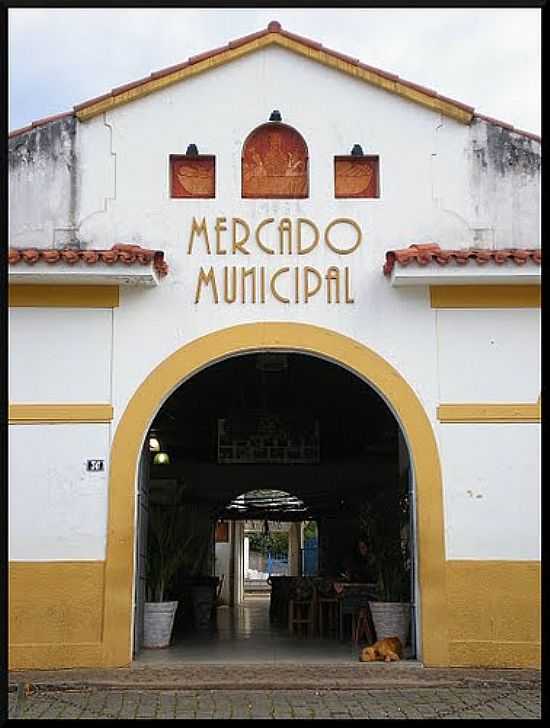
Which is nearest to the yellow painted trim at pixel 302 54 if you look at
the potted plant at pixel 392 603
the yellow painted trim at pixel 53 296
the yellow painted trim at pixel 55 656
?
the yellow painted trim at pixel 53 296

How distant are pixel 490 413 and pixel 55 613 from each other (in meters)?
4.46

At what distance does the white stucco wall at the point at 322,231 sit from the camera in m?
9.50

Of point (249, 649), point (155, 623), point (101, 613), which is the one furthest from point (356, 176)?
point (249, 649)

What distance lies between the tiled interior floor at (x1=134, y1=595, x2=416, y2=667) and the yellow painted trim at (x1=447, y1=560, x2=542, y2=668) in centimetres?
119

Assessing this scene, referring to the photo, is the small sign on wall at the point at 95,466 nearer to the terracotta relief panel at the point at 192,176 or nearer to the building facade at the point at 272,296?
the building facade at the point at 272,296

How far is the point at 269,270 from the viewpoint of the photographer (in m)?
9.73

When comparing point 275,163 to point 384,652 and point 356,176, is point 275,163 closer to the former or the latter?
point 356,176

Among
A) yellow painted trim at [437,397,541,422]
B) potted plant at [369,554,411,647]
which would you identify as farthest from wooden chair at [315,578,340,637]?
yellow painted trim at [437,397,541,422]

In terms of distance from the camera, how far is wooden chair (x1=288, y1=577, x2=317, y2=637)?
12938mm

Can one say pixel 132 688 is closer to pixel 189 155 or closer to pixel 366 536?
pixel 366 536

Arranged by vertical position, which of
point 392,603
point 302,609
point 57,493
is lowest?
A: point 302,609

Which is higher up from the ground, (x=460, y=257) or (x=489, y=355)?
(x=460, y=257)

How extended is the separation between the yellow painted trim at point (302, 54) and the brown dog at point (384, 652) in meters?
5.16

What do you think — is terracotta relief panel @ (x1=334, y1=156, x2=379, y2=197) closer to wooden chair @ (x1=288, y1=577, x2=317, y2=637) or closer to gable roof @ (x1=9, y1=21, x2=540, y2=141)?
gable roof @ (x1=9, y1=21, x2=540, y2=141)
